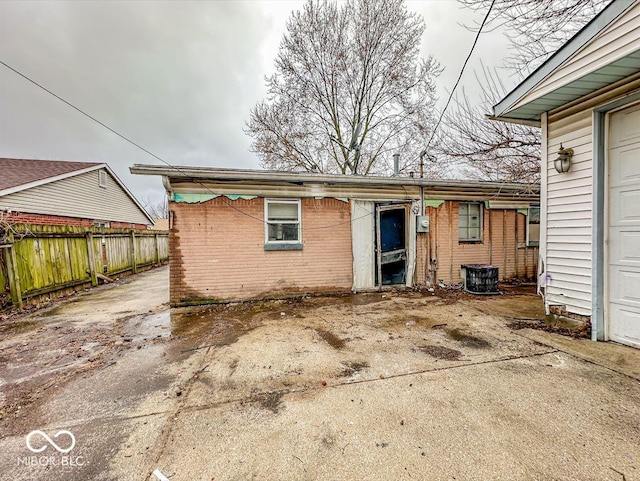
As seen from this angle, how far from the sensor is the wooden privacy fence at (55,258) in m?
5.45

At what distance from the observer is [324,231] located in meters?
6.54

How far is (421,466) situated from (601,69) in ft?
14.9

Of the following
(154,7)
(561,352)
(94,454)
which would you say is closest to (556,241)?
(561,352)

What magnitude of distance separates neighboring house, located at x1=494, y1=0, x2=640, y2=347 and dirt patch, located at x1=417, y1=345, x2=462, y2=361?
6.76ft

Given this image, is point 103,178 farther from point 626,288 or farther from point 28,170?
point 626,288

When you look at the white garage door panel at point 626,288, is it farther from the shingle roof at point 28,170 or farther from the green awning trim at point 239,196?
the shingle roof at point 28,170

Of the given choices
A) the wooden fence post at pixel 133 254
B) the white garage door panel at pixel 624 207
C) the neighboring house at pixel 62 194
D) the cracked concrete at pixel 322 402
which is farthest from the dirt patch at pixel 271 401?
the wooden fence post at pixel 133 254

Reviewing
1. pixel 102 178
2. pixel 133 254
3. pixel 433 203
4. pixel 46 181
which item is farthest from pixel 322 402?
pixel 102 178

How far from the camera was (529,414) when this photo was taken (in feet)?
7.06

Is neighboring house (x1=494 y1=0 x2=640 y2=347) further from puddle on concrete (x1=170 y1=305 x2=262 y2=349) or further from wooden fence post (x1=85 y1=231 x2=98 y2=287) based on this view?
wooden fence post (x1=85 y1=231 x2=98 y2=287)

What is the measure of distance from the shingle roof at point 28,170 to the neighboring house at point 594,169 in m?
15.9

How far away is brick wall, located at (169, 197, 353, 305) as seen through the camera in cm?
578

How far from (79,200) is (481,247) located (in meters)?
17.7

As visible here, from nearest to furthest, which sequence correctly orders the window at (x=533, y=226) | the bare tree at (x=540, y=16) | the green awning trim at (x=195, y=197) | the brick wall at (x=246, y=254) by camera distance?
the bare tree at (x=540, y=16) → the green awning trim at (x=195, y=197) → the brick wall at (x=246, y=254) → the window at (x=533, y=226)
